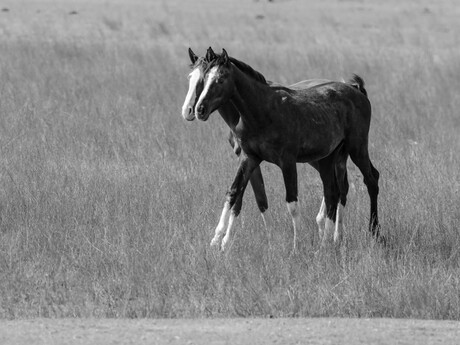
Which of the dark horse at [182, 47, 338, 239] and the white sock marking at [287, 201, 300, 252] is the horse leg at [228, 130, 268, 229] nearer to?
the dark horse at [182, 47, 338, 239]

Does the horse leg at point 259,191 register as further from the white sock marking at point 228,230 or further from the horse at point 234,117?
the white sock marking at point 228,230

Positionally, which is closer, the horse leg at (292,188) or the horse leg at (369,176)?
the horse leg at (292,188)

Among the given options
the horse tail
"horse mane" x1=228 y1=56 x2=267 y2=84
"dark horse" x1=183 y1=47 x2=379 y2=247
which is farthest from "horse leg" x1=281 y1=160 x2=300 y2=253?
the horse tail

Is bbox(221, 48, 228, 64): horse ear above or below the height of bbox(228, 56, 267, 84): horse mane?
above

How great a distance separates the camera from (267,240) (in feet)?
31.8

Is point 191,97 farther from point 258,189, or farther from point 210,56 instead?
point 258,189

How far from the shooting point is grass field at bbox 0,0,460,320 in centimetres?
825

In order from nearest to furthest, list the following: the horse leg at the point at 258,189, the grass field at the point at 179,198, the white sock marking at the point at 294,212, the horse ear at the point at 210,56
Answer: the grass field at the point at 179,198
the horse ear at the point at 210,56
the white sock marking at the point at 294,212
the horse leg at the point at 258,189

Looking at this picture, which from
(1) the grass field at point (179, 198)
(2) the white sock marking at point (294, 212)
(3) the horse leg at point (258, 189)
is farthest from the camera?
(3) the horse leg at point (258, 189)

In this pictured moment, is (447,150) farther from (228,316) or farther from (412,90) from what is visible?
(228,316)

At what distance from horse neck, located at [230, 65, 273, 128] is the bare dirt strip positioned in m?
2.42

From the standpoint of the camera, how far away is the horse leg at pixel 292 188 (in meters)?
9.56

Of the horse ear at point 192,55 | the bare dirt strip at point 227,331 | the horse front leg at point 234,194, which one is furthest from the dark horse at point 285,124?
the bare dirt strip at point 227,331

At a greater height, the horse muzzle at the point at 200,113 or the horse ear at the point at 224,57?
the horse ear at the point at 224,57
